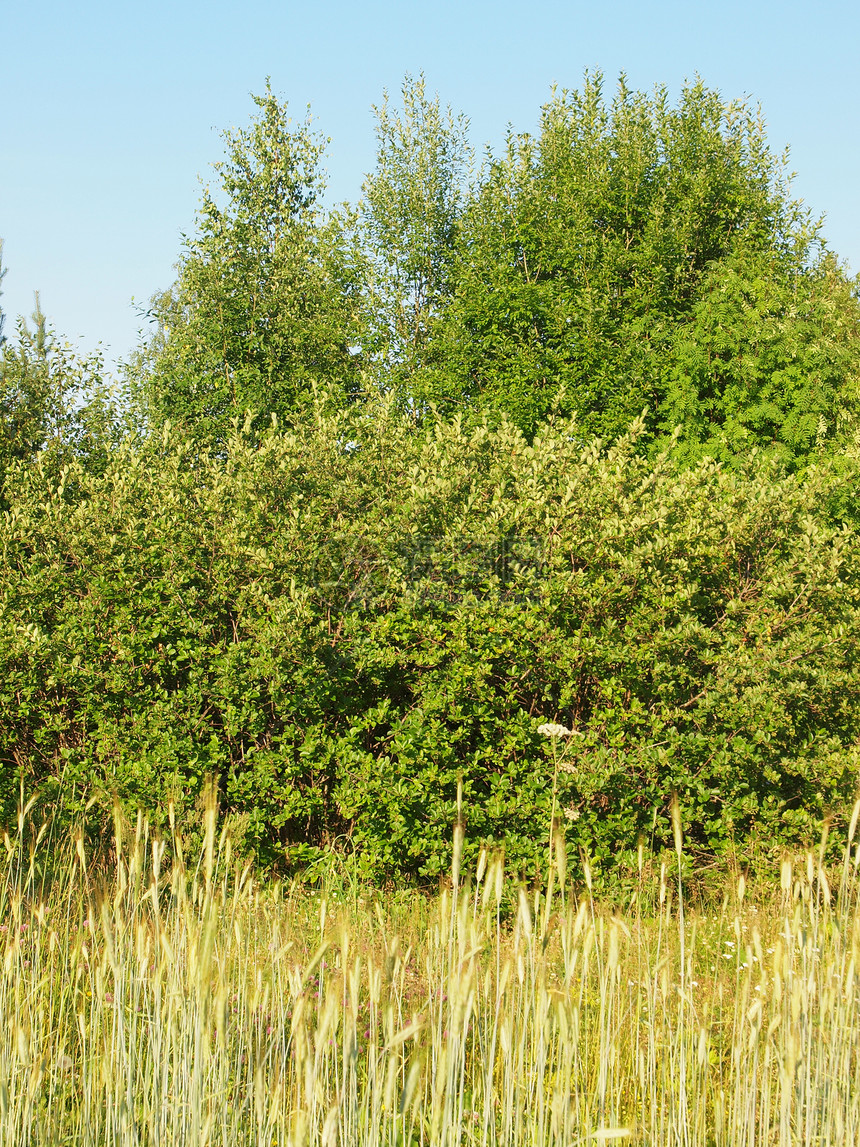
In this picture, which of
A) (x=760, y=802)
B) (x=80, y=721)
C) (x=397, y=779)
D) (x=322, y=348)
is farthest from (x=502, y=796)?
(x=322, y=348)

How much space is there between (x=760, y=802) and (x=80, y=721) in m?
4.88

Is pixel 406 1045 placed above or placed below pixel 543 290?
below

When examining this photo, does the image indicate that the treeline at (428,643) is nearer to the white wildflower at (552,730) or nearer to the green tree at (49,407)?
the white wildflower at (552,730)

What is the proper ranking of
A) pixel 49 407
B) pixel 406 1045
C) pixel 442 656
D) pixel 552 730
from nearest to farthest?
pixel 406 1045 < pixel 552 730 < pixel 442 656 < pixel 49 407

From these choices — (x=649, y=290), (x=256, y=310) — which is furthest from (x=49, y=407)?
(x=649, y=290)

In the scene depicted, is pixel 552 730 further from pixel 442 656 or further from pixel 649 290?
pixel 649 290

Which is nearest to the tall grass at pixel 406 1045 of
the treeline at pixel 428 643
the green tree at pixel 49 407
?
the treeline at pixel 428 643

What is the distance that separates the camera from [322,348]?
18938 mm

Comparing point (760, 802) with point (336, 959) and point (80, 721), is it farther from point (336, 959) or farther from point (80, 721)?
point (80, 721)

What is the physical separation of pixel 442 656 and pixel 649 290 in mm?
13971

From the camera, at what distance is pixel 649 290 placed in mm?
18219

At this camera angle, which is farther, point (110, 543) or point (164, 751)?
point (110, 543)

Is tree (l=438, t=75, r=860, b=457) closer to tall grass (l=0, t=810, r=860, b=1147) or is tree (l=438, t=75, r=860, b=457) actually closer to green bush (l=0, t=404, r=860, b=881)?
green bush (l=0, t=404, r=860, b=881)

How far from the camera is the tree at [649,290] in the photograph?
629 inches
